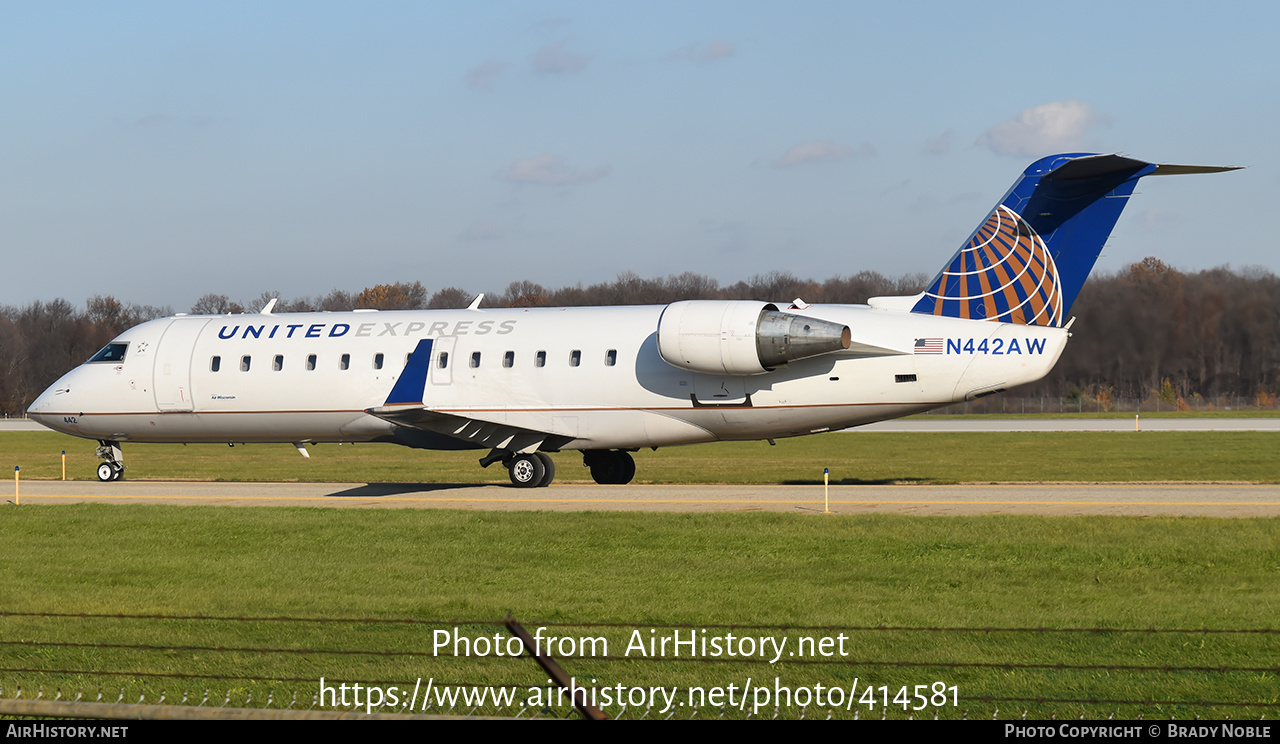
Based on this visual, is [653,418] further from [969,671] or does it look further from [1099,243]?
[969,671]

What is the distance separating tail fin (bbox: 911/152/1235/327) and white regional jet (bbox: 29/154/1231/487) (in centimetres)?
3

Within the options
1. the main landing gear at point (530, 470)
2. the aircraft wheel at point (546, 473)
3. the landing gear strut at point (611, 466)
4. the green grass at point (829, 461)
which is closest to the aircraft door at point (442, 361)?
the main landing gear at point (530, 470)

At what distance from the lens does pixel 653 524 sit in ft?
65.7

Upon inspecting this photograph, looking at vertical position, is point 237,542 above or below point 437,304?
below

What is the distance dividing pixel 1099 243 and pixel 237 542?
1733cm

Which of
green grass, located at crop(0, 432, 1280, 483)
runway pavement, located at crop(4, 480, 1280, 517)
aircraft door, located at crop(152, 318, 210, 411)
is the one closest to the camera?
runway pavement, located at crop(4, 480, 1280, 517)

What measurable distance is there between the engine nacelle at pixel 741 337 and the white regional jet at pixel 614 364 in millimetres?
37

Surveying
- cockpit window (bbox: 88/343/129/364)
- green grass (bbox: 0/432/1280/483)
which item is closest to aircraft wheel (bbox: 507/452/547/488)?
green grass (bbox: 0/432/1280/483)

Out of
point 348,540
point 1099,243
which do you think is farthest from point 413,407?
point 1099,243

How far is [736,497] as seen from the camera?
81.4 feet

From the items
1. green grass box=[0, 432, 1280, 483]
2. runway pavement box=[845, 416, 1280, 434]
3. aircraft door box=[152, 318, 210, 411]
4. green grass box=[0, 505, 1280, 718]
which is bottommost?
green grass box=[0, 432, 1280, 483]

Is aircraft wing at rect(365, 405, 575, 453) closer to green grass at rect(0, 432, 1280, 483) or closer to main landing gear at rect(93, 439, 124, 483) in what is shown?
green grass at rect(0, 432, 1280, 483)

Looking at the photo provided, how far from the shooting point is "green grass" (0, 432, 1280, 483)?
33.9 metres

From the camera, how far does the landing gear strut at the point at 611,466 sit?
2997cm
